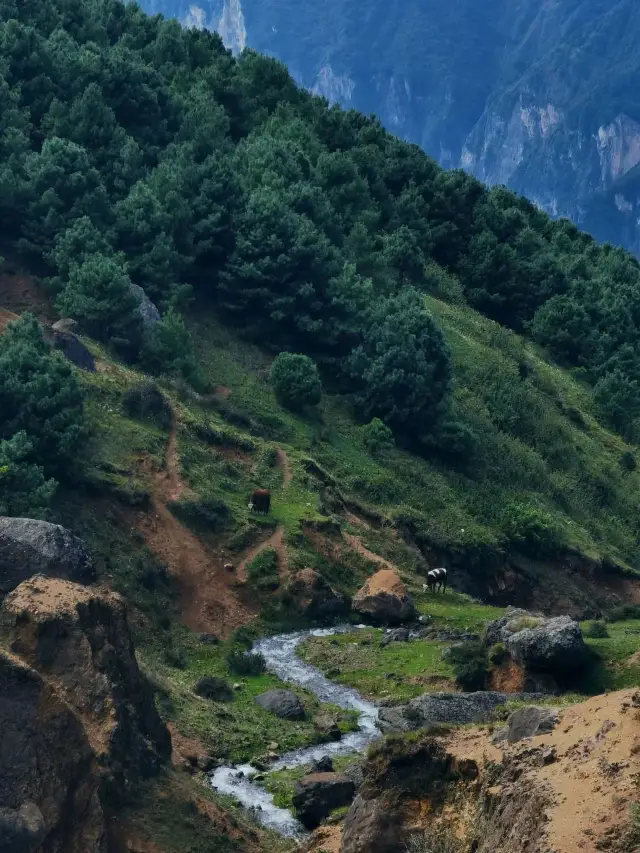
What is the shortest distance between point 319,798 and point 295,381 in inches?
1365

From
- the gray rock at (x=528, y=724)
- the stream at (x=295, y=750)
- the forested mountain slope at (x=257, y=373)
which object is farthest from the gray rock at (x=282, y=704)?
the gray rock at (x=528, y=724)

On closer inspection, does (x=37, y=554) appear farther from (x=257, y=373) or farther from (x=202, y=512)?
(x=257, y=373)

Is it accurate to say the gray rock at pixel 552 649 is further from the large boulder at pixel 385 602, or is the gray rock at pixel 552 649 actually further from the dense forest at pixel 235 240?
the dense forest at pixel 235 240

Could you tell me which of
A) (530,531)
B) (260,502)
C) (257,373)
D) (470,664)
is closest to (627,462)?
(530,531)

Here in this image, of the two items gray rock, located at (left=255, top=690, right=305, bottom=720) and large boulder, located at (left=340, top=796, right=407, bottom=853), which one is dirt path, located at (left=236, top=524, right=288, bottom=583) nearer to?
gray rock, located at (left=255, top=690, right=305, bottom=720)

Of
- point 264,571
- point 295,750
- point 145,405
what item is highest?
point 145,405

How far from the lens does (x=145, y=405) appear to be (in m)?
48.8

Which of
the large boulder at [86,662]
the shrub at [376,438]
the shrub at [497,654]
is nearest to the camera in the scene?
the large boulder at [86,662]

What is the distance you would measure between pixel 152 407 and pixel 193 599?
10514mm

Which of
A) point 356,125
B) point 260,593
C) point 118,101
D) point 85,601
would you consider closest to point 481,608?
point 260,593

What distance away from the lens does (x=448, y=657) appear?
3550 centimetres

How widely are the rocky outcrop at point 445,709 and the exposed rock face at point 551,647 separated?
2.38 metres

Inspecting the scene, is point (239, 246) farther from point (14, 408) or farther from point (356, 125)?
point (356, 125)

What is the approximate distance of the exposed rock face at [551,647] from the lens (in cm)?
3238
